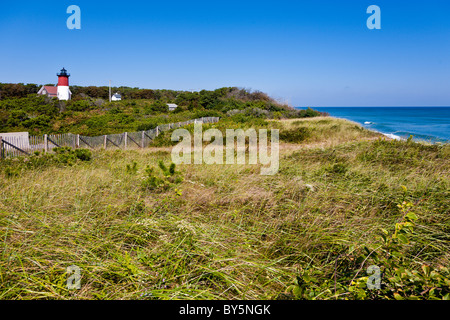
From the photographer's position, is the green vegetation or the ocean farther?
the green vegetation

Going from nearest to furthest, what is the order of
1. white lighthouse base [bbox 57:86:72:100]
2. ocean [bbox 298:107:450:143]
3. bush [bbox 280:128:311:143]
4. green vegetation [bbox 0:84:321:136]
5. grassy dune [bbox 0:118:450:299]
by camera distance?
1. grassy dune [bbox 0:118:450:299]
2. bush [bbox 280:128:311:143]
3. ocean [bbox 298:107:450:143]
4. green vegetation [bbox 0:84:321:136]
5. white lighthouse base [bbox 57:86:72:100]

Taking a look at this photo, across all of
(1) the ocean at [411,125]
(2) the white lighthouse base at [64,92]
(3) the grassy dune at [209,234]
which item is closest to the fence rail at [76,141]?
(3) the grassy dune at [209,234]

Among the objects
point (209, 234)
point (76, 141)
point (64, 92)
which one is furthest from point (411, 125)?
point (64, 92)

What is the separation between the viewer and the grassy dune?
6.49 ft

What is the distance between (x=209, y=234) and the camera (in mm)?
2650

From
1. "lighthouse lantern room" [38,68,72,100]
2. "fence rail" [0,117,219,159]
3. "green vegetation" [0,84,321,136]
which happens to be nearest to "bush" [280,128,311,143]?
"green vegetation" [0,84,321,136]

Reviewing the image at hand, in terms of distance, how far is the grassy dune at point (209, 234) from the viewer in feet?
6.49

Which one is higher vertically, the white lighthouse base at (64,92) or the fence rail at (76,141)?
the white lighthouse base at (64,92)

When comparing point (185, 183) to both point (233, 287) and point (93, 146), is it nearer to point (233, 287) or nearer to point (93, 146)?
point (233, 287)

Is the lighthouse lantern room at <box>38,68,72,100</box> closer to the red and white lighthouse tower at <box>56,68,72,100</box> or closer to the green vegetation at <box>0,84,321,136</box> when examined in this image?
the red and white lighthouse tower at <box>56,68,72,100</box>

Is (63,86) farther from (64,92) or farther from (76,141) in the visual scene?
(76,141)

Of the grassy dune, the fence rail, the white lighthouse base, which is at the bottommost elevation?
the grassy dune

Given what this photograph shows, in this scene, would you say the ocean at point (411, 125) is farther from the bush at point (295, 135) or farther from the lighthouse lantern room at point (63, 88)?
the lighthouse lantern room at point (63, 88)
